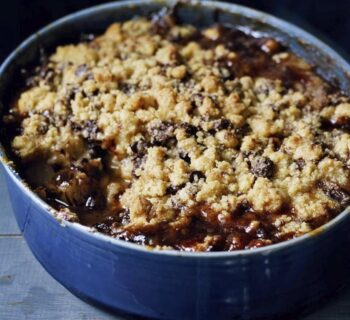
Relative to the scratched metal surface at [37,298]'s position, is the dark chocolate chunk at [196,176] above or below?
above

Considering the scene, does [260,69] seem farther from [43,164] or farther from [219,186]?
[43,164]

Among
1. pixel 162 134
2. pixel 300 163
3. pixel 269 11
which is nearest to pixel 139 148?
pixel 162 134

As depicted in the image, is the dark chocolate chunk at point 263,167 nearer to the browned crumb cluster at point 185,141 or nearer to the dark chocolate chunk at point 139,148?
the browned crumb cluster at point 185,141

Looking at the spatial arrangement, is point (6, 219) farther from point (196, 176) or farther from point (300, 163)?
point (300, 163)

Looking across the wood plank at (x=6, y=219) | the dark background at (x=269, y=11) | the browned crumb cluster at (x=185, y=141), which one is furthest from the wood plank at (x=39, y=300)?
the dark background at (x=269, y=11)

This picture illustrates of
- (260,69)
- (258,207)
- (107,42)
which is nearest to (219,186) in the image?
(258,207)

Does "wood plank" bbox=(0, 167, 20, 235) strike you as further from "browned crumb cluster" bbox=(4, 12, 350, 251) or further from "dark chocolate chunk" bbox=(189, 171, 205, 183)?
"dark chocolate chunk" bbox=(189, 171, 205, 183)

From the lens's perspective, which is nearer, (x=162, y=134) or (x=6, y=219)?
(x=162, y=134)
